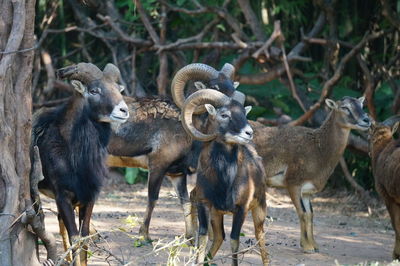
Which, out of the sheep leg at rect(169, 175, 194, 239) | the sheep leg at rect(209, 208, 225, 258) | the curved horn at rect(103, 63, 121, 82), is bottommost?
the sheep leg at rect(169, 175, 194, 239)

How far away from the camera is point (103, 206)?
50.9 ft

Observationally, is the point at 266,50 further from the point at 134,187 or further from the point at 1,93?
the point at 1,93

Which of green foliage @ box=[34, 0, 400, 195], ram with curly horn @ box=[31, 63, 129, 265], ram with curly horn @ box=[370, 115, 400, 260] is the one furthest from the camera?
green foliage @ box=[34, 0, 400, 195]

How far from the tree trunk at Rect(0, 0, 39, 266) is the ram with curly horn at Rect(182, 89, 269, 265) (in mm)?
2247

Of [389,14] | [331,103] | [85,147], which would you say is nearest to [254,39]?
[389,14]

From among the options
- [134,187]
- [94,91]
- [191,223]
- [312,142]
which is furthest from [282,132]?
[134,187]

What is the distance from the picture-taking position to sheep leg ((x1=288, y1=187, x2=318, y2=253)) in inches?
479

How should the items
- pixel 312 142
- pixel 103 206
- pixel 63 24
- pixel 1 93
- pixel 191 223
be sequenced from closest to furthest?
pixel 1 93, pixel 191 223, pixel 312 142, pixel 103 206, pixel 63 24

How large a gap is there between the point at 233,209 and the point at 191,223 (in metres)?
2.42

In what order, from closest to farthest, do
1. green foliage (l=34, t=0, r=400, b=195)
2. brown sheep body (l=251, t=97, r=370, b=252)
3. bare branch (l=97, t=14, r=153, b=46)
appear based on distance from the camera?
brown sheep body (l=251, t=97, r=370, b=252)
green foliage (l=34, t=0, r=400, b=195)
bare branch (l=97, t=14, r=153, b=46)

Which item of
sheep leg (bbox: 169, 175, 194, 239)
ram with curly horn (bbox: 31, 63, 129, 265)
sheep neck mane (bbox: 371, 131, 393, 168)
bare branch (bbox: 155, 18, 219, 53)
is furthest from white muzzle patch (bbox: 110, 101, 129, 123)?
bare branch (bbox: 155, 18, 219, 53)

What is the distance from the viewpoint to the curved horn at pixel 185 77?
38.7 ft

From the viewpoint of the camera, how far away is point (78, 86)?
9531 millimetres

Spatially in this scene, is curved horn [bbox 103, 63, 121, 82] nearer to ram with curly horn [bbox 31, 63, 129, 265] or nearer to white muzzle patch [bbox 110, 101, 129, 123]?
ram with curly horn [bbox 31, 63, 129, 265]
